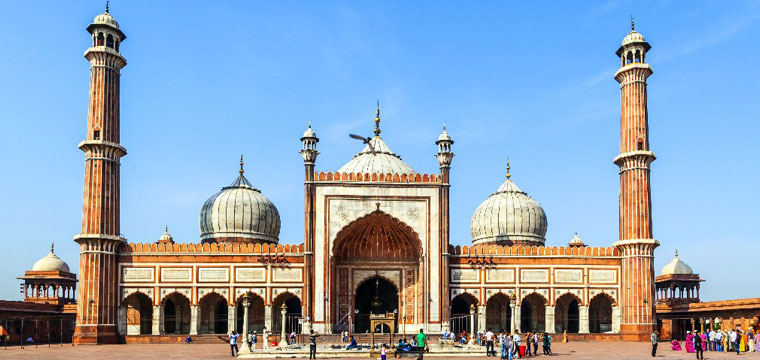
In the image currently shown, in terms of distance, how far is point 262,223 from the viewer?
48.5 m

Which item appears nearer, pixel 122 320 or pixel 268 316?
pixel 122 320

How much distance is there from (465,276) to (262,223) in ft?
42.4

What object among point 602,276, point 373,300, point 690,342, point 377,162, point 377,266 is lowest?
point 690,342

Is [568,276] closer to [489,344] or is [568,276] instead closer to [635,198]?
[635,198]

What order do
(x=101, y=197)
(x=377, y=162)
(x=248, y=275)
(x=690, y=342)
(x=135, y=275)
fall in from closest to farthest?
(x=690, y=342) → (x=101, y=197) → (x=135, y=275) → (x=248, y=275) → (x=377, y=162)

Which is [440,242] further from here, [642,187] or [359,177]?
[642,187]

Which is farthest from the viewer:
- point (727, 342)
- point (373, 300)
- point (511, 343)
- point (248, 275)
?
point (373, 300)

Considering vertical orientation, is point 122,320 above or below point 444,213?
below

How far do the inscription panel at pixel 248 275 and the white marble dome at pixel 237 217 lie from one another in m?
7.08

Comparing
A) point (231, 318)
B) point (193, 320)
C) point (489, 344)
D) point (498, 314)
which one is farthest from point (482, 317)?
point (193, 320)

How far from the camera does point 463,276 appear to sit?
41656 millimetres

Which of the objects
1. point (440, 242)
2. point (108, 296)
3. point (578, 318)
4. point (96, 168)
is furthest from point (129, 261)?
point (578, 318)

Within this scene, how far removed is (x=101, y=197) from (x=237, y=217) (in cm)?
949

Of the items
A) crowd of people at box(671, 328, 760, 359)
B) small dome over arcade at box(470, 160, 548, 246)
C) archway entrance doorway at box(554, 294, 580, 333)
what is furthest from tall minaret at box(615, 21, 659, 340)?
small dome over arcade at box(470, 160, 548, 246)
